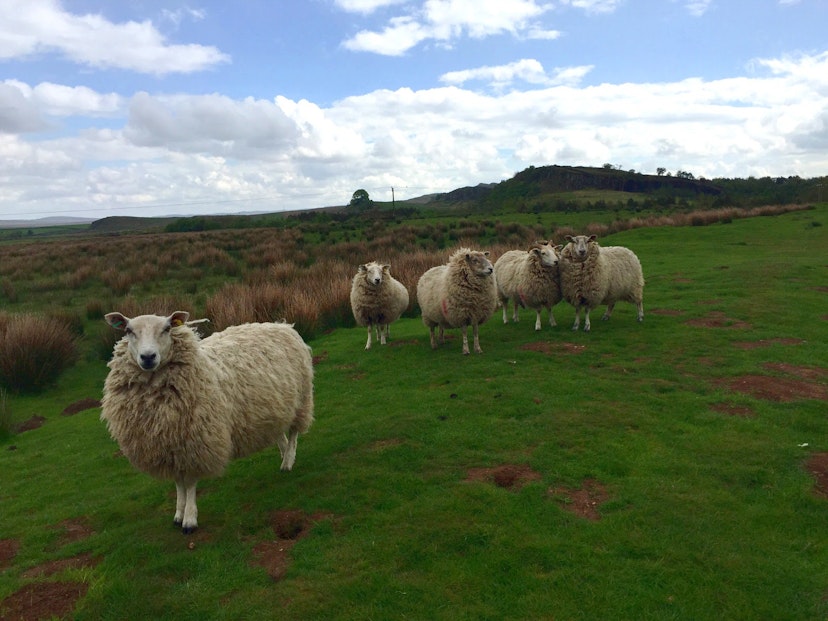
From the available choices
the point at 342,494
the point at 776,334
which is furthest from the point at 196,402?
the point at 776,334

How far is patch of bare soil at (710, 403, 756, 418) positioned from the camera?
21.1 ft

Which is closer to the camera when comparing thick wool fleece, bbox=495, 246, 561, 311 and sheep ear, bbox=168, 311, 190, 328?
sheep ear, bbox=168, 311, 190, 328

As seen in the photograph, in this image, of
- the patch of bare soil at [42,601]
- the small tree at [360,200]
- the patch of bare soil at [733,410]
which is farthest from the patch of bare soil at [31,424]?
the small tree at [360,200]

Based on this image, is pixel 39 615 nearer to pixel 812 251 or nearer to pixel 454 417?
pixel 454 417

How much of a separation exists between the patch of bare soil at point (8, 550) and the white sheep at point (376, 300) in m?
6.92

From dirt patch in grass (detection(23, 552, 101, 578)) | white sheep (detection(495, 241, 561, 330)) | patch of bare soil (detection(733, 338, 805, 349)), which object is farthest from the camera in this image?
white sheep (detection(495, 241, 561, 330))

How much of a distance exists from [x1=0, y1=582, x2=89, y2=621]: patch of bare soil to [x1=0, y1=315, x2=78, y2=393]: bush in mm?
8053

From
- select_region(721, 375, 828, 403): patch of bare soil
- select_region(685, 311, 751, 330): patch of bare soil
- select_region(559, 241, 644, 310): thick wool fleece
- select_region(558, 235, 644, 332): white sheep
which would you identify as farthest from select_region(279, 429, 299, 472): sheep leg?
select_region(685, 311, 751, 330): patch of bare soil

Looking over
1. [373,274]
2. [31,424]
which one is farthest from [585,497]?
[31,424]

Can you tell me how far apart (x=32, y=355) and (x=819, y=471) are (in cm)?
1296

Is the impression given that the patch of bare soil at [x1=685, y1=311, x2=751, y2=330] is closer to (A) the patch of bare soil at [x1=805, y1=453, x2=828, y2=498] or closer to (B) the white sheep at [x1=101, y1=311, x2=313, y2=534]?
(A) the patch of bare soil at [x1=805, y1=453, x2=828, y2=498]

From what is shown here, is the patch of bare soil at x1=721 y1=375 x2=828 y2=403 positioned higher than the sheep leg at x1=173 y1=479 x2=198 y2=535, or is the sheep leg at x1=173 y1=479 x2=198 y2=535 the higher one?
the patch of bare soil at x1=721 y1=375 x2=828 y2=403

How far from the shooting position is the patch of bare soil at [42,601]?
3.62 m

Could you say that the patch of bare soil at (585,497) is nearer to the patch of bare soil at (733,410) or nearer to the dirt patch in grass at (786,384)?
the patch of bare soil at (733,410)
